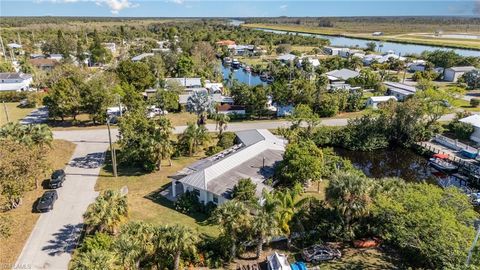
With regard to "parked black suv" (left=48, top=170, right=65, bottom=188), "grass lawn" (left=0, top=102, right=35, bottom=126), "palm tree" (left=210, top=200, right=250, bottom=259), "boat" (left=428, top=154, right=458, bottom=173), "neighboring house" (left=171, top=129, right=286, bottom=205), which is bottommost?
"boat" (left=428, top=154, right=458, bottom=173)

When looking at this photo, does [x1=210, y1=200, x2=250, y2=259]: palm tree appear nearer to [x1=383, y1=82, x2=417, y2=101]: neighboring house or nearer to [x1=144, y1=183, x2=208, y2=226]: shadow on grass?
[x1=144, y1=183, x2=208, y2=226]: shadow on grass

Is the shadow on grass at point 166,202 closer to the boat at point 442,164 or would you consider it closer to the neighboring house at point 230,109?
the neighboring house at point 230,109

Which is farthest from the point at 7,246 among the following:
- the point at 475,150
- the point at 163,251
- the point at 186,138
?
the point at 475,150

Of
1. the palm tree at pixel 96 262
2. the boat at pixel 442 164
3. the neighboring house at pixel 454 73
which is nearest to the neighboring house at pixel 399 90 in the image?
the boat at pixel 442 164

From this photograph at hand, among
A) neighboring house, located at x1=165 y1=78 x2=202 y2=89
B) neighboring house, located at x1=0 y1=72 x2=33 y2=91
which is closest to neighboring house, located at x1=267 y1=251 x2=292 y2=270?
neighboring house, located at x1=165 y1=78 x2=202 y2=89

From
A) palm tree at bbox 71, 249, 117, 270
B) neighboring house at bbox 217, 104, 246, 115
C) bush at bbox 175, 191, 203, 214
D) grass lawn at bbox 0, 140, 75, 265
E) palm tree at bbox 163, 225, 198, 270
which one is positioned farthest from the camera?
neighboring house at bbox 217, 104, 246, 115

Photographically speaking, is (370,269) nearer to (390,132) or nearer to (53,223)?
(53,223)
